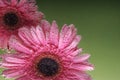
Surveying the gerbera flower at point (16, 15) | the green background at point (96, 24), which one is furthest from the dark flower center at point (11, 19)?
the green background at point (96, 24)

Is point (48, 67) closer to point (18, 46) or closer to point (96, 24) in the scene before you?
point (18, 46)

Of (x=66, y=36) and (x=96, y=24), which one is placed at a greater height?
(x=96, y=24)

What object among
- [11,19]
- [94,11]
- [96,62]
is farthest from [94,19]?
[11,19]

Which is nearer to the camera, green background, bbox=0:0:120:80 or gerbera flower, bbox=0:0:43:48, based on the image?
gerbera flower, bbox=0:0:43:48

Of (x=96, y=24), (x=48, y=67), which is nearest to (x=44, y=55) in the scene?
(x=48, y=67)

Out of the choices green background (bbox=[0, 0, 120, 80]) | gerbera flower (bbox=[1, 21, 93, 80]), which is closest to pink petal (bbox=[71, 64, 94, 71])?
gerbera flower (bbox=[1, 21, 93, 80])

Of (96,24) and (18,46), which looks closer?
(18,46)

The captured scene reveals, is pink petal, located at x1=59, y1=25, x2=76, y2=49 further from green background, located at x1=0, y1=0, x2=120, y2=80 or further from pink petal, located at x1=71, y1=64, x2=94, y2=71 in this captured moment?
green background, located at x1=0, y1=0, x2=120, y2=80
